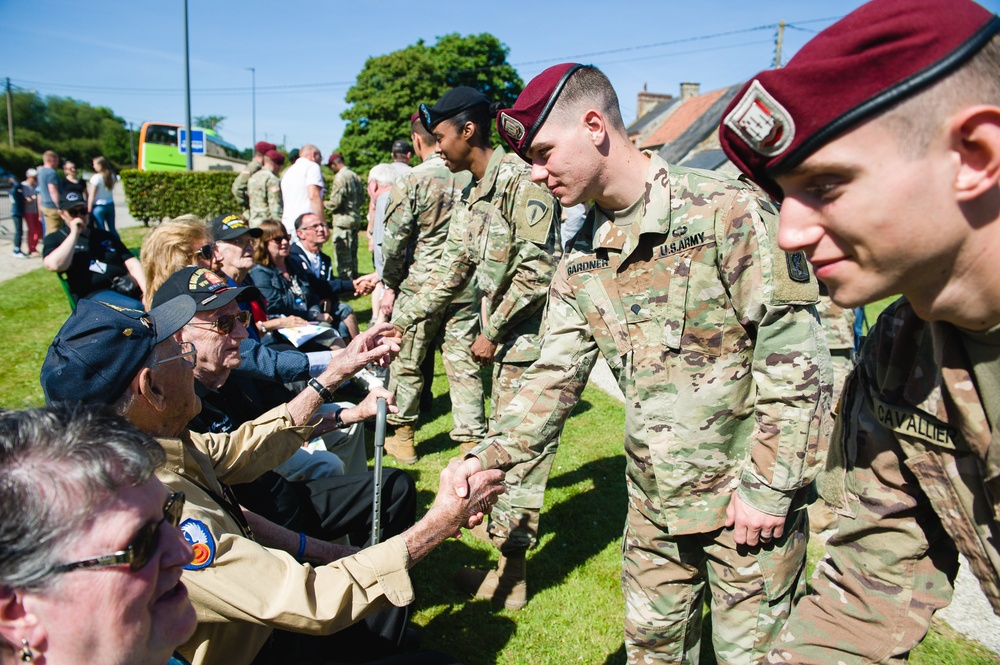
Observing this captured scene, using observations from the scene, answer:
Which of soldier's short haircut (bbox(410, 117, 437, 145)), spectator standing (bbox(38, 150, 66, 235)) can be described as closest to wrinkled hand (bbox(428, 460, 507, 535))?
soldier's short haircut (bbox(410, 117, 437, 145))

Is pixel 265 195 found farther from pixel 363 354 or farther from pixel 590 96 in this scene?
pixel 590 96

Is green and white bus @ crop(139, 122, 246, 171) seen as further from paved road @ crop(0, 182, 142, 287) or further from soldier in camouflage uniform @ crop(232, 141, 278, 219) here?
soldier in camouflage uniform @ crop(232, 141, 278, 219)

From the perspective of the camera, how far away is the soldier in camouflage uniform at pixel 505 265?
388 cm

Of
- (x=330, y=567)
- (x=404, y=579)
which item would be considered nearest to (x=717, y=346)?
(x=404, y=579)

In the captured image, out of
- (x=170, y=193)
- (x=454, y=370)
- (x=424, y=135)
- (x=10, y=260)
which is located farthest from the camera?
(x=170, y=193)

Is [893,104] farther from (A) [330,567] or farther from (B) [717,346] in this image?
(A) [330,567]

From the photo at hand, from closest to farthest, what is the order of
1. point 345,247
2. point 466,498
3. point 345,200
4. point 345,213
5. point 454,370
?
1. point 466,498
2. point 454,370
3. point 345,200
4. point 345,213
5. point 345,247

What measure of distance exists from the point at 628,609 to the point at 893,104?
211cm

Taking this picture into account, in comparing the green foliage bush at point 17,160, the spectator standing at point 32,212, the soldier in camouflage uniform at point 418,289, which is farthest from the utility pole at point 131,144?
the soldier in camouflage uniform at point 418,289

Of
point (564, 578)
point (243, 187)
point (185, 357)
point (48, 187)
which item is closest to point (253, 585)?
point (185, 357)

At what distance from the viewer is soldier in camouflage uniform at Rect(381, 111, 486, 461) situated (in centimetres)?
559

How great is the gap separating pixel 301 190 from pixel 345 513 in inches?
290

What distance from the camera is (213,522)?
2.07 m

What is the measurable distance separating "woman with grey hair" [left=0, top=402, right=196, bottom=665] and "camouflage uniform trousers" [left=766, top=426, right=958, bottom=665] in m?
1.42
